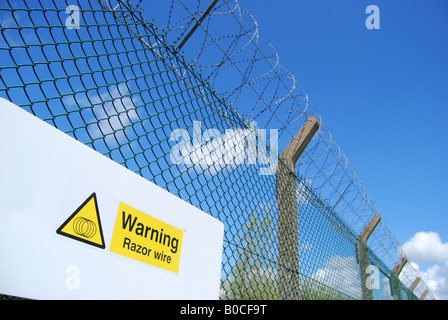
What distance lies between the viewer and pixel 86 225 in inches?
45.2

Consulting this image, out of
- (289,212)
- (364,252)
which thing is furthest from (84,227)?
(364,252)

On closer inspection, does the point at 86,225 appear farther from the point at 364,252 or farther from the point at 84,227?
the point at 364,252

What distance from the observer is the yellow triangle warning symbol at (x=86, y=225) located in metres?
1.09

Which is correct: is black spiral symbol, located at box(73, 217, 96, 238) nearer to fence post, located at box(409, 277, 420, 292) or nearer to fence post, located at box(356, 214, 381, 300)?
fence post, located at box(356, 214, 381, 300)

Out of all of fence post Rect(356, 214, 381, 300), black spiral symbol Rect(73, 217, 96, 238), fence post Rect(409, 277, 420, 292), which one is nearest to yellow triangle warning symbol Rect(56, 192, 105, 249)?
black spiral symbol Rect(73, 217, 96, 238)

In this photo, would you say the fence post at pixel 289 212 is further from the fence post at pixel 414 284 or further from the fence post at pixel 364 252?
the fence post at pixel 414 284

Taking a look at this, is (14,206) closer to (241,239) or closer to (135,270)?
(135,270)

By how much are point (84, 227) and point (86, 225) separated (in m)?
0.01

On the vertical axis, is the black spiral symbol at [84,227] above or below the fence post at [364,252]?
below

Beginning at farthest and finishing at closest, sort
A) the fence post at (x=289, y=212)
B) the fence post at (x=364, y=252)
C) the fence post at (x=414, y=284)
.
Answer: the fence post at (x=414, y=284) < the fence post at (x=364, y=252) < the fence post at (x=289, y=212)

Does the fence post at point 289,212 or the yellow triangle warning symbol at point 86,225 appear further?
the fence post at point 289,212

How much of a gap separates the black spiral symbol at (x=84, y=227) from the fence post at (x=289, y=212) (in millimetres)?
1968

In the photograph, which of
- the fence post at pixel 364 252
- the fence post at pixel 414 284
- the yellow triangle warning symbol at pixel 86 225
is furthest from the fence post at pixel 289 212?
the fence post at pixel 414 284
